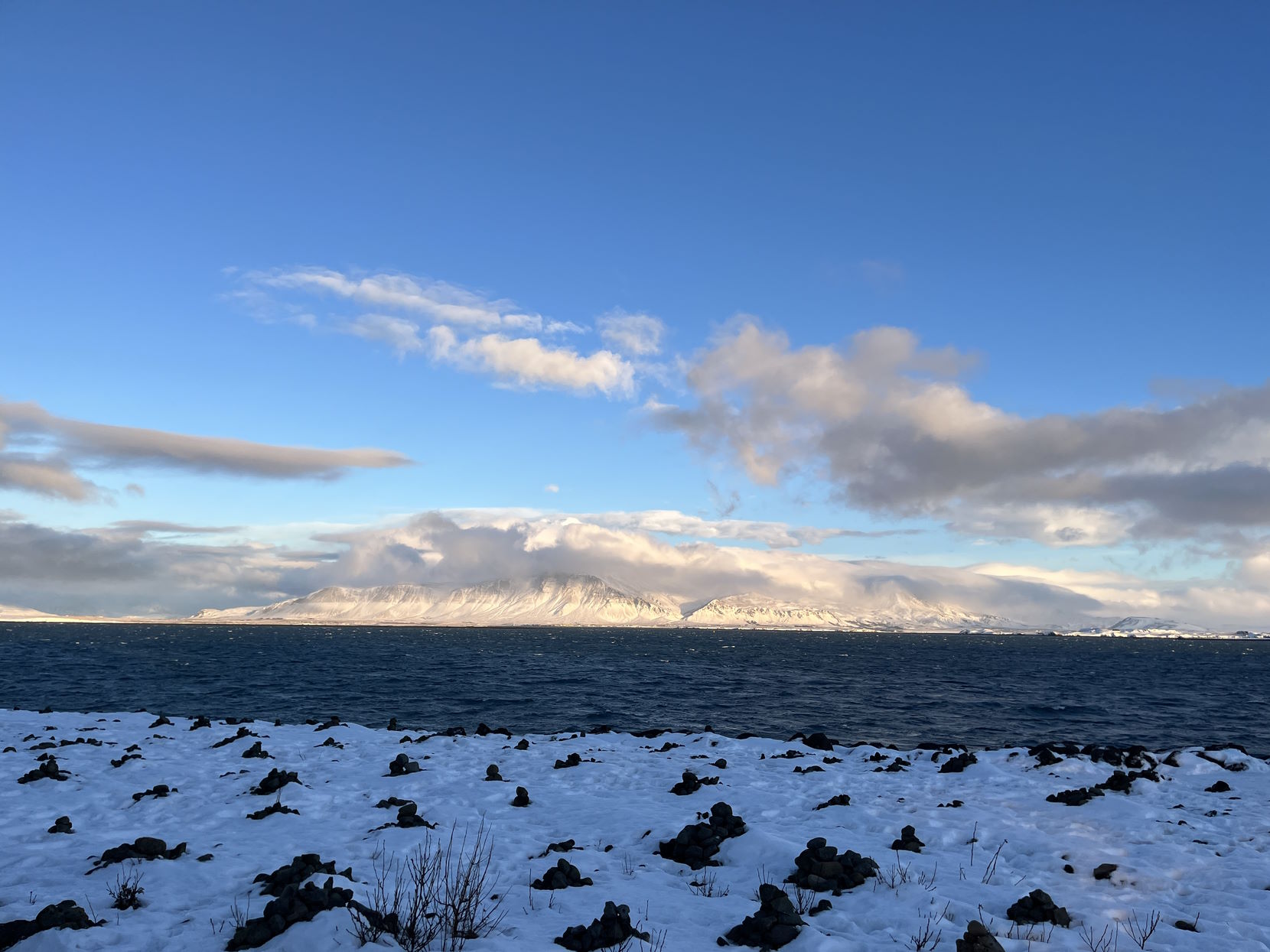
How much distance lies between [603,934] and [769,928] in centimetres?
238

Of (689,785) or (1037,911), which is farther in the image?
(689,785)

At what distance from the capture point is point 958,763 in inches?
1012

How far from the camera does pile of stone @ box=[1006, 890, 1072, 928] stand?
12.0 m

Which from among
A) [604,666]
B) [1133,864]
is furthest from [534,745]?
[604,666]

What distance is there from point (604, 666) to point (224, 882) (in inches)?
3868

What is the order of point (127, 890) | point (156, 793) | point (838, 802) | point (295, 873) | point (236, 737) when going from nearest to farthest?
point (127, 890) < point (295, 873) < point (156, 793) < point (838, 802) < point (236, 737)

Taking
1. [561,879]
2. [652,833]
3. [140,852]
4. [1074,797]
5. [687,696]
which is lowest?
[687,696]

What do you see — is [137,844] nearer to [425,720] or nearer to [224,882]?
[224,882]

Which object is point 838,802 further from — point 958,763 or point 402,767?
point 402,767

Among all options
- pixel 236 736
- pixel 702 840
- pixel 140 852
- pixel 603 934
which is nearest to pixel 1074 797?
pixel 702 840

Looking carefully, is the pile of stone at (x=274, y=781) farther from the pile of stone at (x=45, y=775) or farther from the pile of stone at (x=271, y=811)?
the pile of stone at (x=45, y=775)

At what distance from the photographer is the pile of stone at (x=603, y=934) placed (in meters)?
10.4

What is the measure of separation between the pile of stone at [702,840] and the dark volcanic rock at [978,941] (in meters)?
5.38

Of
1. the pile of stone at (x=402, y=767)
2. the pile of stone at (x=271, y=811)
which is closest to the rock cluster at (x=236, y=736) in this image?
the pile of stone at (x=402, y=767)
